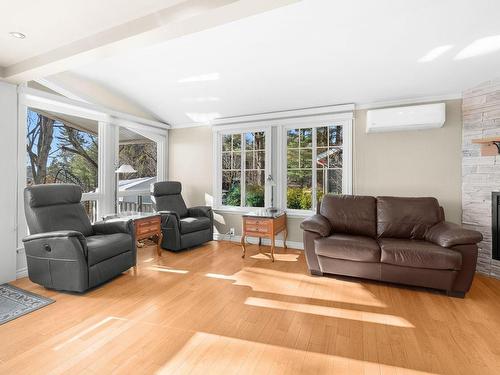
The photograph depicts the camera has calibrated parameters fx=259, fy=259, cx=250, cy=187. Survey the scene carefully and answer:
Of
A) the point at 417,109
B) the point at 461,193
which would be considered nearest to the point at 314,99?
the point at 417,109

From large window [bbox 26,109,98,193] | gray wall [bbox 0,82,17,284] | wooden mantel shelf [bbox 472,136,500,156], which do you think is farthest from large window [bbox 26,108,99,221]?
wooden mantel shelf [bbox 472,136,500,156]

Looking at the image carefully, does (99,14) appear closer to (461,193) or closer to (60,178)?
(60,178)

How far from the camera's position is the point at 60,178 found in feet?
11.9

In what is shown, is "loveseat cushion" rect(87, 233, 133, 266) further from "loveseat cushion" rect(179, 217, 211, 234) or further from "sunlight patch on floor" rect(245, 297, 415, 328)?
"sunlight patch on floor" rect(245, 297, 415, 328)

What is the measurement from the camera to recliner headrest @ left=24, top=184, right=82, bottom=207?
2793 millimetres

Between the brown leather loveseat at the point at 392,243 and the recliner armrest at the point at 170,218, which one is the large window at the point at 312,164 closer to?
the brown leather loveseat at the point at 392,243

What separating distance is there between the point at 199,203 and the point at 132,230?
2.04 meters

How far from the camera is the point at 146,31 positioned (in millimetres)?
1986

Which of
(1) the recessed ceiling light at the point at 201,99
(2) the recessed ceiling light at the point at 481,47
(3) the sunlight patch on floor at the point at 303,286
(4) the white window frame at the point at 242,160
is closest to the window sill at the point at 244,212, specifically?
(4) the white window frame at the point at 242,160

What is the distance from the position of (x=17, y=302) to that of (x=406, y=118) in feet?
A: 15.8

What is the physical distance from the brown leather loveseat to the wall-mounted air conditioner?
99 centimetres

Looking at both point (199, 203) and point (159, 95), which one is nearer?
point (159, 95)

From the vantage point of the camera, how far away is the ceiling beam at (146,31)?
5.61ft

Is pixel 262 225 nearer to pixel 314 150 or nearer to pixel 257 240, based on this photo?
pixel 257 240
